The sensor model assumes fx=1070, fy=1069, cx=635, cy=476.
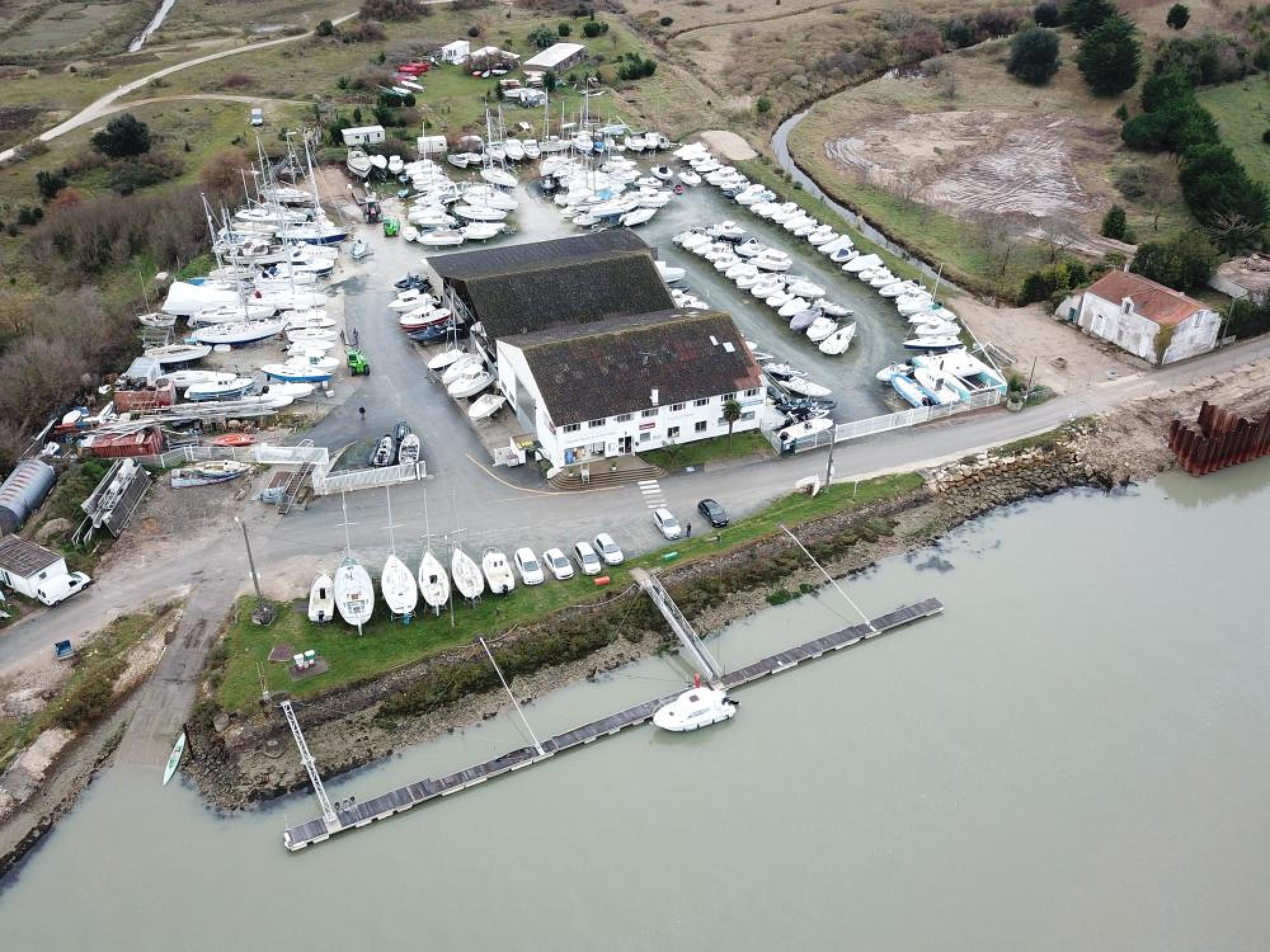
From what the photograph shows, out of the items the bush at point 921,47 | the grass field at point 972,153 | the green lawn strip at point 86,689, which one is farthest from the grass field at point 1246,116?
the green lawn strip at point 86,689

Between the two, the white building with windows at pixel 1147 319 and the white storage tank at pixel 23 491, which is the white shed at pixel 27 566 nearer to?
the white storage tank at pixel 23 491

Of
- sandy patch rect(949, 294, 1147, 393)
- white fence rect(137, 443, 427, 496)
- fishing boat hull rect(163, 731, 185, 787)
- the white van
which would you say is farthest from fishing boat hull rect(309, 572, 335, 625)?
sandy patch rect(949, 294, 1147, 393)

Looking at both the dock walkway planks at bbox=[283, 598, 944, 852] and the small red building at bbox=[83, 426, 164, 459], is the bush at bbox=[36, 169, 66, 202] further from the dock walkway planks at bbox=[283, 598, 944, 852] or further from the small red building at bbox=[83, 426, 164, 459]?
the dock walkway planks at bbox=[283, 598, 944, 852]

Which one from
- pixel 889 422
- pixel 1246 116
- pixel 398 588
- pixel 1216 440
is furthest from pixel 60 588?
pixel 1246 116

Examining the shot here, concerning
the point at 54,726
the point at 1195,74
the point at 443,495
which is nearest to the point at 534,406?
the point at 443,495

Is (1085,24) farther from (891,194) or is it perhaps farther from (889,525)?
(889,525)

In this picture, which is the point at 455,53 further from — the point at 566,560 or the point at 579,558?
the point at 566,560
